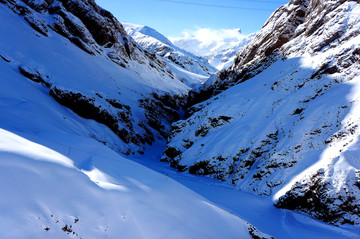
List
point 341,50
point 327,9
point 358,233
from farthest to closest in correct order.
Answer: point 327,9, point 341,50, point 358,233

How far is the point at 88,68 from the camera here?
97.9ft

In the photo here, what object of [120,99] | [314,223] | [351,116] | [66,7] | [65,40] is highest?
[66,7]

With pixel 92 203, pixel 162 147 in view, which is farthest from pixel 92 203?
pixel 162 147

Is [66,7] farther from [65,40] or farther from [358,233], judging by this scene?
[358,233]

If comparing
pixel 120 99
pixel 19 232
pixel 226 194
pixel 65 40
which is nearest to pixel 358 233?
pixel 226 194

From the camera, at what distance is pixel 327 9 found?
2112 cm

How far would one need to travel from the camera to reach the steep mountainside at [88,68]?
2097 centimetres

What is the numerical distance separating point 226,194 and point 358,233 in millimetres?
Result: 5917

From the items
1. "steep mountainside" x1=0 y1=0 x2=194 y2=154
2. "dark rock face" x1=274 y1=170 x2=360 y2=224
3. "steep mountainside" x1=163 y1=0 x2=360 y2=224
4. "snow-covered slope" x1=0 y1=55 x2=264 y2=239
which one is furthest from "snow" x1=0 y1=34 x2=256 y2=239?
"steep mountainside" x1=0 y1=0 x2=194 y2=154

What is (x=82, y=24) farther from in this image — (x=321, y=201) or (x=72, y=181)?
(x=321, y=201)

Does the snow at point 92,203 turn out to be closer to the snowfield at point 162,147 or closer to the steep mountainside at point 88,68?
the snowfield at point 162,147

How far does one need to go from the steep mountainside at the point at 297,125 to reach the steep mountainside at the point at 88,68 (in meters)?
6.77

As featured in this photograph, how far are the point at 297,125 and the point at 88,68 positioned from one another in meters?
27.0

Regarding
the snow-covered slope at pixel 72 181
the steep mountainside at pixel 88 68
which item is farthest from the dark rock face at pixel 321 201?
the steep mountainside at pixel 88 68
